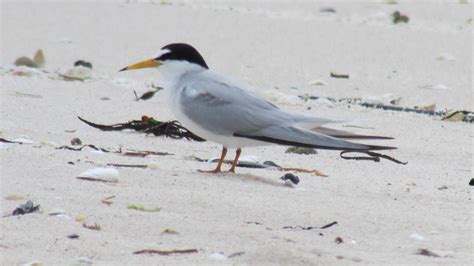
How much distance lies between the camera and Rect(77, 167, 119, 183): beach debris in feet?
15.7

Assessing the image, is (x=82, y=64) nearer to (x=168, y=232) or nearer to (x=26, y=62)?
(x=26, y=62)

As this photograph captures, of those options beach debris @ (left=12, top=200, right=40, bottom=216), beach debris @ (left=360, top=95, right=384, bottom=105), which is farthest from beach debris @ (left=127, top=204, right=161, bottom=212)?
beach debris @ (left=360, top=95, right=384, bottom=105)

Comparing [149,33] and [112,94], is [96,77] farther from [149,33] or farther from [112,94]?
[149,33]

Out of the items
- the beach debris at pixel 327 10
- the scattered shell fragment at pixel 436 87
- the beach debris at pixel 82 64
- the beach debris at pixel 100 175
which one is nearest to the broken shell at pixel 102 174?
the beach debris at pixel 100 175

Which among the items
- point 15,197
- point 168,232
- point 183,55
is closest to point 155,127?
point 183,55

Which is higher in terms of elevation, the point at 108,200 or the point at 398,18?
the point at 398,18

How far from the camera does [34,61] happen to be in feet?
28.3

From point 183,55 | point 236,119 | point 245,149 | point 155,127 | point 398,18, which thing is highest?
point 398,18

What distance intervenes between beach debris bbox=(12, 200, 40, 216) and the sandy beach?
1.2 inches

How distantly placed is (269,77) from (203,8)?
2581 mm

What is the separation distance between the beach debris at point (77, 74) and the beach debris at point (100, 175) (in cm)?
332

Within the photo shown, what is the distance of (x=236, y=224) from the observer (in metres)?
4.30

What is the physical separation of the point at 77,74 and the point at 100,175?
348cm

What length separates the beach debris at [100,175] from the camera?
15.7ft
